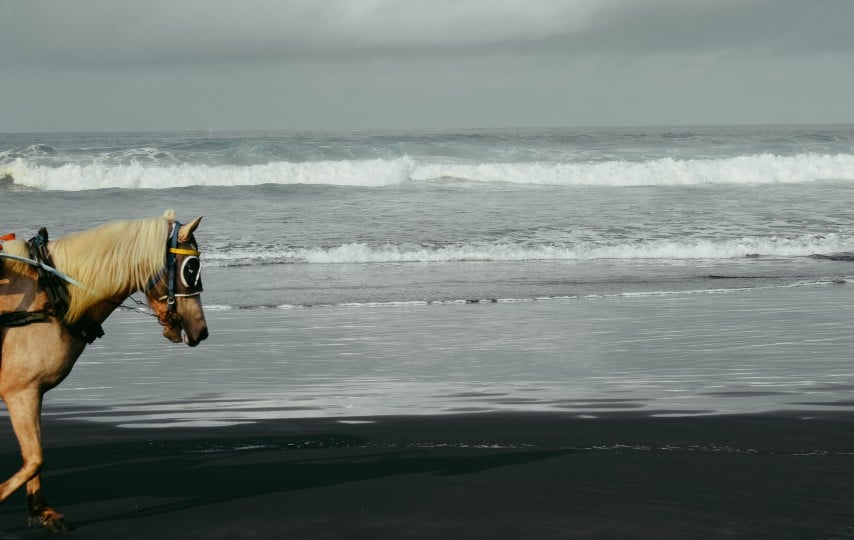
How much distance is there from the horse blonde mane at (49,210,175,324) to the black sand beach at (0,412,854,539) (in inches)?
43.5

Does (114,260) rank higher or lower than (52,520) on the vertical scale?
higher

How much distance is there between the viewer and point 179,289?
4586 millimetres

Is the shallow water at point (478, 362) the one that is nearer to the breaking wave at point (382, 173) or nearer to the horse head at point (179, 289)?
the horse head at point (179, 289)

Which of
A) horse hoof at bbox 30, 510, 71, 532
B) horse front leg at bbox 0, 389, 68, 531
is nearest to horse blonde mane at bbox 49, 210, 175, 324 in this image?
horse front leg at bbox 0, 389, 68, 531

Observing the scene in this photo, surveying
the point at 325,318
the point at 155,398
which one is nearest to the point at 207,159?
the point at 325,318

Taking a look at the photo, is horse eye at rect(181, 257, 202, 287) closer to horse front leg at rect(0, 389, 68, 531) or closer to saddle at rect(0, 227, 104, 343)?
saddle at rect(0, 227, 104, 343)

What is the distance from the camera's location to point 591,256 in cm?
1881

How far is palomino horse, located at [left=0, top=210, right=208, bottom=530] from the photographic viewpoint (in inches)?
174

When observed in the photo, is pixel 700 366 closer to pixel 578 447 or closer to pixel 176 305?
pixel 578 447

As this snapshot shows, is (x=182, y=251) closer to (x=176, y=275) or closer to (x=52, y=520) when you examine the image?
(x=176, y=275)

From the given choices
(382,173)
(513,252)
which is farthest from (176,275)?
(382,173)

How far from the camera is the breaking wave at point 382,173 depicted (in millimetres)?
38469

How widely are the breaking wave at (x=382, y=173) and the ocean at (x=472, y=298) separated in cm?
17

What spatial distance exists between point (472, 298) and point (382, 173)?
2651 centimetres
